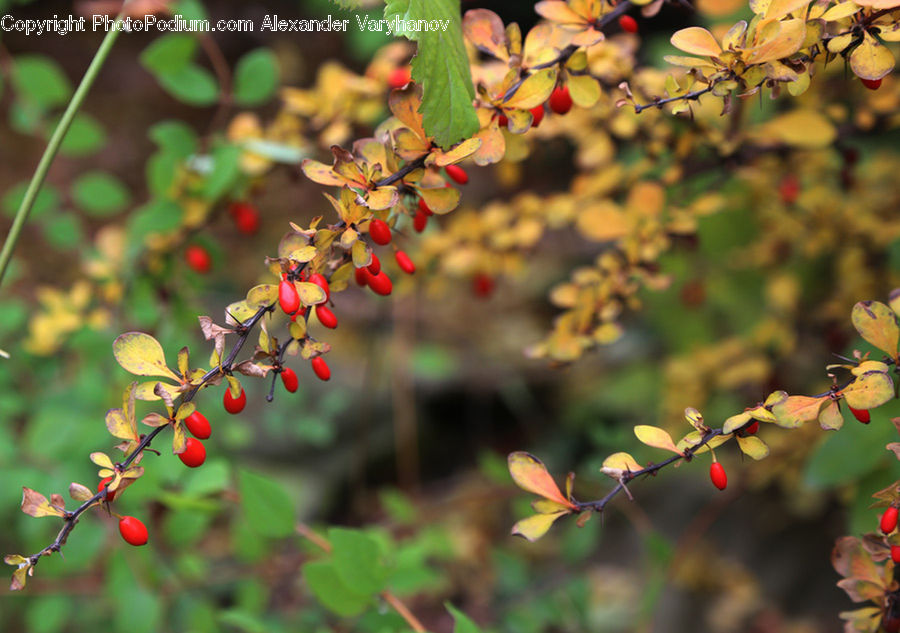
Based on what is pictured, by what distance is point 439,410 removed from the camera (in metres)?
2.25

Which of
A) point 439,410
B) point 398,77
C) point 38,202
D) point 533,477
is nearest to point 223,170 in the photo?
point 398,77

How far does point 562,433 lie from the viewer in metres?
1.84

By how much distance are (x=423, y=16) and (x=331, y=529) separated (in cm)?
44

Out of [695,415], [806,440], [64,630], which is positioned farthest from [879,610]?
[64,630]

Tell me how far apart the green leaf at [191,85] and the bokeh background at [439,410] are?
0.11 metres

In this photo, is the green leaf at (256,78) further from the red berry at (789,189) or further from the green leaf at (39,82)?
the red berry at (789,189)

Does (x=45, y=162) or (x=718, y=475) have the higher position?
(x=45, y=162)

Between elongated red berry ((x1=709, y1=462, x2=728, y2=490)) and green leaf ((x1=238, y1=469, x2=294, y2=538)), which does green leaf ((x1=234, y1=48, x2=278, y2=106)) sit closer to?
green leaf ((x1=238, y1=469, x2=294, y2=538))

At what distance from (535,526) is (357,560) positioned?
233 mm

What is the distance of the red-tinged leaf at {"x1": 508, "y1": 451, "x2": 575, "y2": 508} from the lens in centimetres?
48

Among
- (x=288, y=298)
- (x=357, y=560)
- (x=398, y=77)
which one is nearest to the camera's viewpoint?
(x=288, y=298)

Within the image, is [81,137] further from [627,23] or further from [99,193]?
[627,23]

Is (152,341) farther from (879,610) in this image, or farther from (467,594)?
(467,594)

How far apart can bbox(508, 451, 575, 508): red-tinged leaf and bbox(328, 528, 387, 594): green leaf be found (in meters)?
0.20
